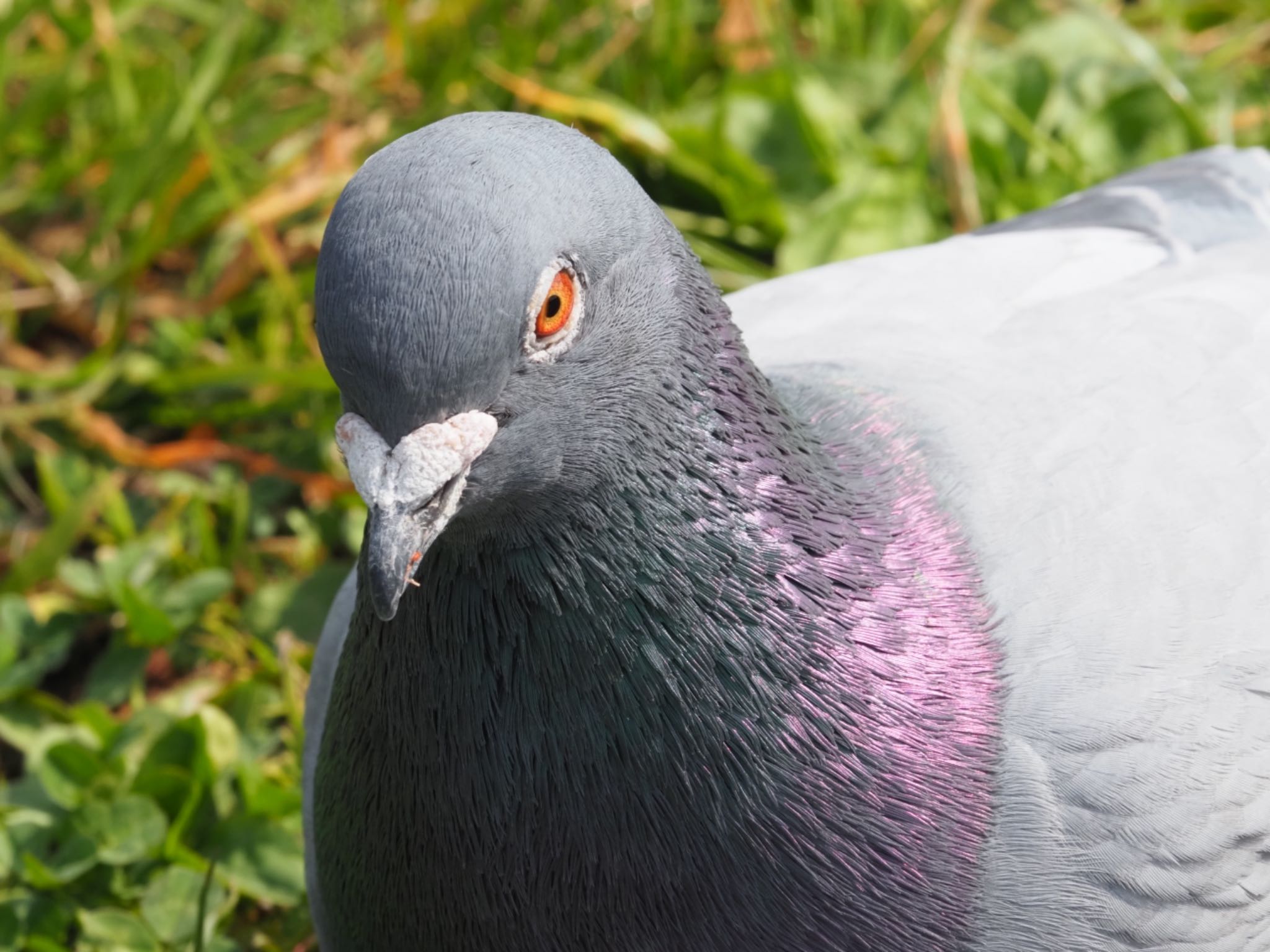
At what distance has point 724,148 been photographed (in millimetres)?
4910

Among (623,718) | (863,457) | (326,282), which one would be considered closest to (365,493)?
(326,282)

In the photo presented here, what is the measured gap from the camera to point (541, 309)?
1.95 metres

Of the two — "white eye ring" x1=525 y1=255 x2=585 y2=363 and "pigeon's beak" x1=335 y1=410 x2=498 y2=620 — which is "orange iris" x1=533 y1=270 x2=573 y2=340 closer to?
"white eye ring" x1=525 y1=255 x2=585 y2=363

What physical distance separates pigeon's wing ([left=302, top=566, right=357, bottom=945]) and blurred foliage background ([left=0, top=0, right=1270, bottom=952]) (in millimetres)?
500

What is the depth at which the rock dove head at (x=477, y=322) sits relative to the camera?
1.87 metres

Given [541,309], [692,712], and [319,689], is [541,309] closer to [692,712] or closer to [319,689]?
[692,712]

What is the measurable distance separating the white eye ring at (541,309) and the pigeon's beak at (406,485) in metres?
0.11

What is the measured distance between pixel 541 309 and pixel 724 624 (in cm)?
56

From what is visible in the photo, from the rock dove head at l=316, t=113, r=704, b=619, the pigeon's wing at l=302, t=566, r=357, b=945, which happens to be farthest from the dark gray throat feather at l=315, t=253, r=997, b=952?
the pigeon's wing at l=302, t=566, r=357, b=945

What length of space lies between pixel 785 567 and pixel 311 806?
1.16 metres

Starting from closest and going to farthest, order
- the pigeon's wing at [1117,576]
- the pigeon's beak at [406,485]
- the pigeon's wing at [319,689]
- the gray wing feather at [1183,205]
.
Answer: the pigeon's beak at [406,485]
the pigeon's wing at [1117,576]
the pigeon's wing at [319,689]
the gray wing feather at [1183,205]

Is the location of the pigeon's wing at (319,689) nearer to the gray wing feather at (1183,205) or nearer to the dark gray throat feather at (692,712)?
the dark gray throat feather at (692,712)

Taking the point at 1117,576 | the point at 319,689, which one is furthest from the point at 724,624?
the point at 319,689

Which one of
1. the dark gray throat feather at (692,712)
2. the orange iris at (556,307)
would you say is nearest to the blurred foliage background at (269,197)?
the dark gray throat feather at (692,712)
